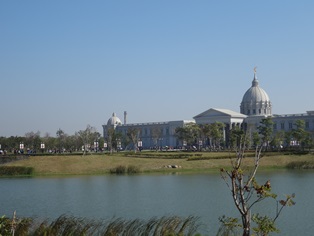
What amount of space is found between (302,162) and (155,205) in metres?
38.5

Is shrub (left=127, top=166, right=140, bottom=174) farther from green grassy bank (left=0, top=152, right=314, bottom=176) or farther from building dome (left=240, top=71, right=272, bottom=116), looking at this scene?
building dome (left=240, top=71, right=272, bottom=116)

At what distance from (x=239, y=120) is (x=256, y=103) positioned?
1339 cm

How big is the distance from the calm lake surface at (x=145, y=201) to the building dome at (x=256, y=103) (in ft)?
374

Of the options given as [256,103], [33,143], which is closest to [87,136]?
[33,143]

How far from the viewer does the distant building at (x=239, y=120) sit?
458 feet

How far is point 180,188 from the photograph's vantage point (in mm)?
40438

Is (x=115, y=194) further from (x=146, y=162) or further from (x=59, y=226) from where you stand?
(x=146, y=162)

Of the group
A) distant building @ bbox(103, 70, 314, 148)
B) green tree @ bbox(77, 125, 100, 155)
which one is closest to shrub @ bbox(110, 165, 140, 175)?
green tree @ bbox(77, 125, 100, 155)

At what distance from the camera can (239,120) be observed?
147125mm

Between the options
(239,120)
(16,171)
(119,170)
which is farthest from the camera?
(239,120)

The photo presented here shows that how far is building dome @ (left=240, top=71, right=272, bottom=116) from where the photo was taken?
157375mm

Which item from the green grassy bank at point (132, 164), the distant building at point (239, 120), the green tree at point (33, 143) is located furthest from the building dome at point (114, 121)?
the green grassy bank at point (132, 164)

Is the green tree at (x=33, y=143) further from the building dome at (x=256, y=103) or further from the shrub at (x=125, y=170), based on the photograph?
the building dome at (x=256, y=103)

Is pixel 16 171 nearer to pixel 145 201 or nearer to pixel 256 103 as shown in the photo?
pixel 145 201
